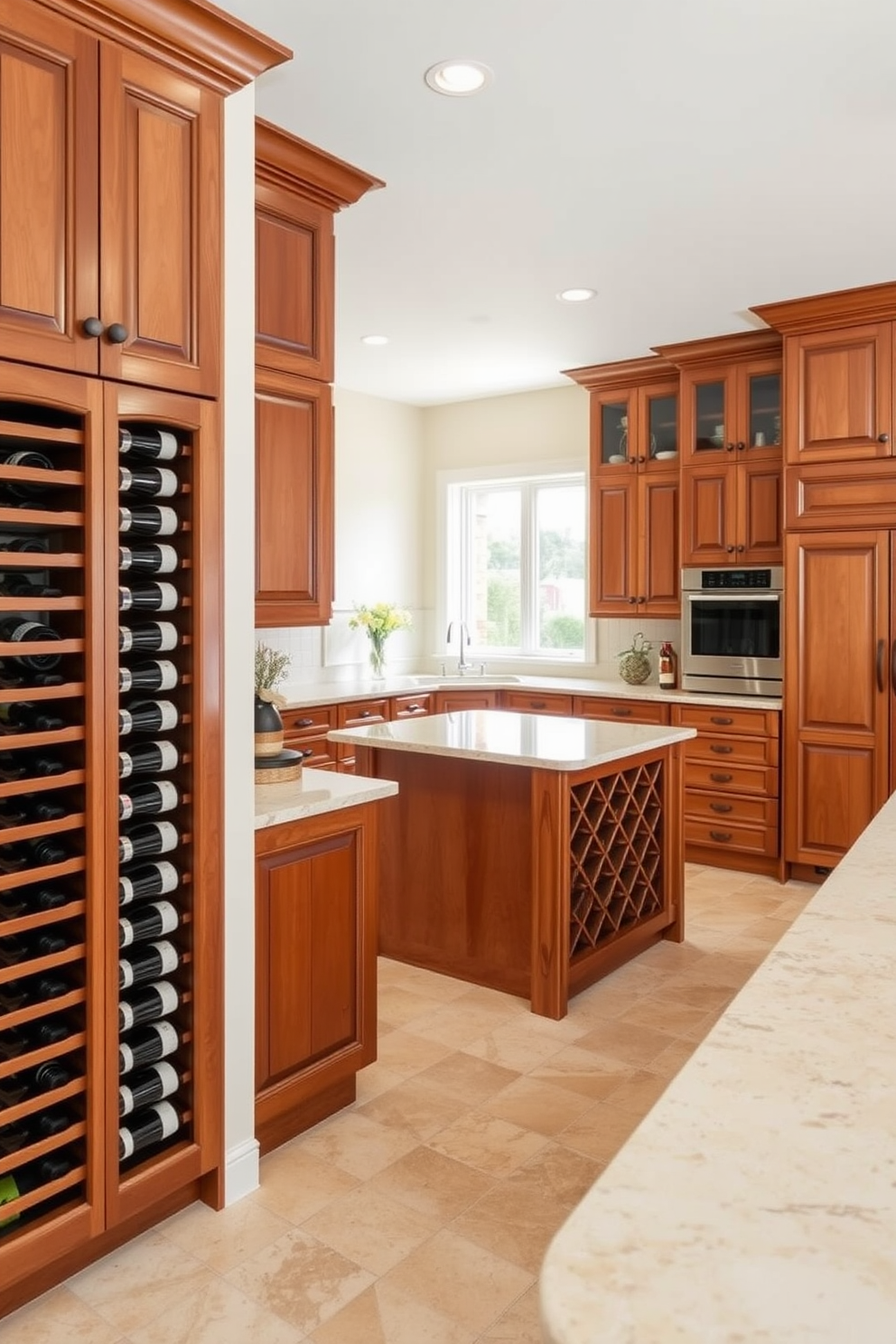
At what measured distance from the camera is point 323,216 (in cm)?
288

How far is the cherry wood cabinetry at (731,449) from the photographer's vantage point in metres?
4.94

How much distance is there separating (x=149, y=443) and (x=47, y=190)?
1.57 feet

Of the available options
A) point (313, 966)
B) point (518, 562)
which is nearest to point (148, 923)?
point (313, 966)

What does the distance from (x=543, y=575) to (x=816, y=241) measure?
311 centimetres

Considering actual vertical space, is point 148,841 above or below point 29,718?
below

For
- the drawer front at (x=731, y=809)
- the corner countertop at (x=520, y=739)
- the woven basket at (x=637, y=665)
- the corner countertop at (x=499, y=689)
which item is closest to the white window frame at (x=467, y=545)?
the corner countertop at (x=499, y=689)

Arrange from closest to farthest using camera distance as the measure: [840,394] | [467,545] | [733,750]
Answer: [840,394] < [733,750] < [467,545]

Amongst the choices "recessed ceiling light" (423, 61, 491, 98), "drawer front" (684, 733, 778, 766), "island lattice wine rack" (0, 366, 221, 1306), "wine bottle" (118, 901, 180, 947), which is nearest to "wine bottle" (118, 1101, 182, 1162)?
"island lattice wine rack" (0, 366, 221, 1306)

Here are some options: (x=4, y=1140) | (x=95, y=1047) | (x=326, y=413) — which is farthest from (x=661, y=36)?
(x=4, y=1140)

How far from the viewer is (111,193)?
1.82 metres

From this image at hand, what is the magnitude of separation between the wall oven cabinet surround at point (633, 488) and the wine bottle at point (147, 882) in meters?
3.98

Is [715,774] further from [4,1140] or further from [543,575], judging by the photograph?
[4,1140]

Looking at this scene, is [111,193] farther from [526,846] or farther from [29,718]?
[526,846]

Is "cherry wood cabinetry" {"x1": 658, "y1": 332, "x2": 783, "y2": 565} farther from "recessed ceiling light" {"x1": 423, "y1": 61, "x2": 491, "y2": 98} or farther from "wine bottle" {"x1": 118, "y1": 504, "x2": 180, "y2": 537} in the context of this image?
"wine bottle" {"x1": 118, "y1": 504, "x2": 180, "y2": 537}
